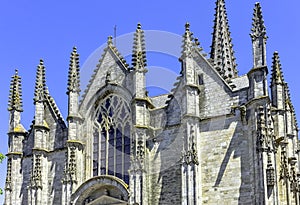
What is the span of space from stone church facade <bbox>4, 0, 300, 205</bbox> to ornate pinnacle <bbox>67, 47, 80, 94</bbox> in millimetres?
46

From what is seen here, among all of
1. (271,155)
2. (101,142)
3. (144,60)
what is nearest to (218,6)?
(144,60)

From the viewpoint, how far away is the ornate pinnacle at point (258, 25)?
922 inches

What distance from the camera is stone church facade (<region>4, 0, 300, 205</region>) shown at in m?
22.7

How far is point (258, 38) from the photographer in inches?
920

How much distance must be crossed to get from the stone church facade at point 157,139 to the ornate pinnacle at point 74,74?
5 centimetres

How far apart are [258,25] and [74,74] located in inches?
349

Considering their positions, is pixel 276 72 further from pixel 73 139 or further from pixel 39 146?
pixel 39 146

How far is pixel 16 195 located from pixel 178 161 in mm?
8597

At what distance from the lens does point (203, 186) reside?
23.3 m

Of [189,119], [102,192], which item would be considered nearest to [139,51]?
[189,119]

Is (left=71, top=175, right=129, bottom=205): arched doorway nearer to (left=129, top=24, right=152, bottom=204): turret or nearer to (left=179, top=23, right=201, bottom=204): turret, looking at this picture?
(left=129, top=24, right=152, bottom=204): turret

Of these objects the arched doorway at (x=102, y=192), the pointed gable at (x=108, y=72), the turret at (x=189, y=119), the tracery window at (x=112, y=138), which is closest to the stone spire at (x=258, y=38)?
the turret at (x=189, y=119)

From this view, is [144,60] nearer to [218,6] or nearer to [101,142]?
[101,142]

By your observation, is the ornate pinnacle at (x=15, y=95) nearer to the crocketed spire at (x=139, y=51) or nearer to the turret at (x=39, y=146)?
the turret at (x=39, y=146)
